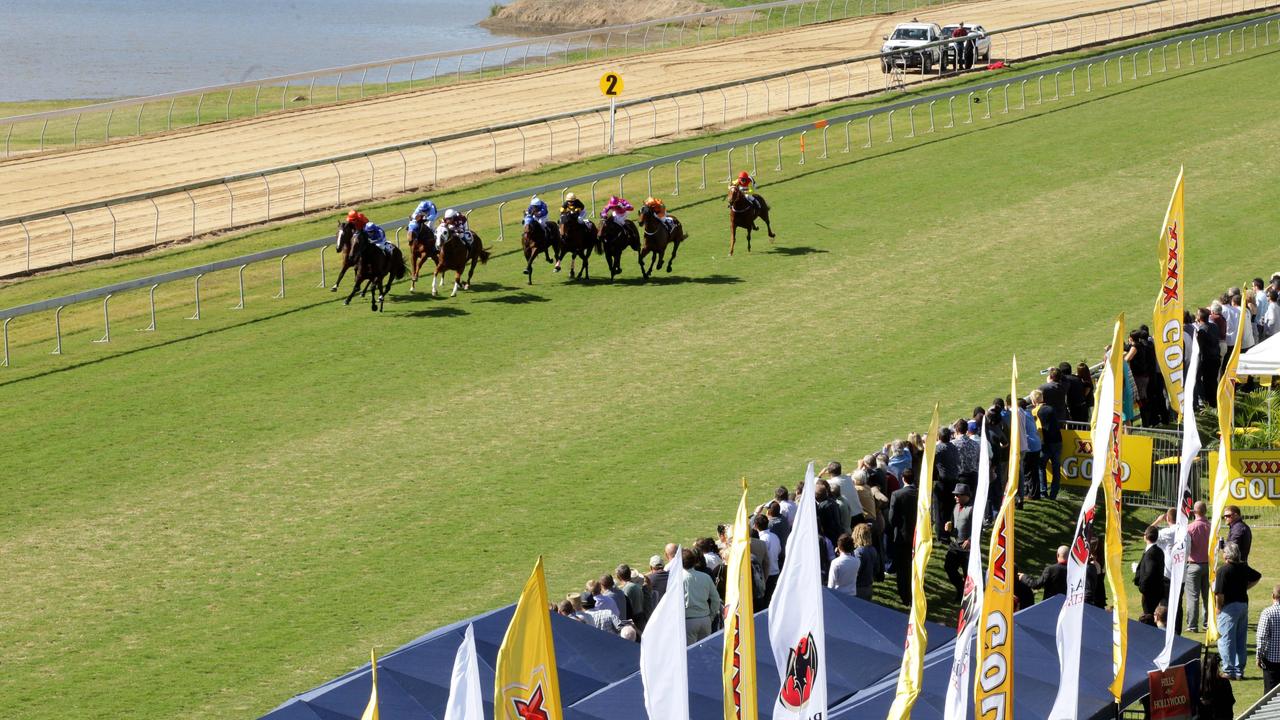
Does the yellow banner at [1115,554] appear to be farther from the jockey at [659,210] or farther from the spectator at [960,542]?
the jockey at [659,210]

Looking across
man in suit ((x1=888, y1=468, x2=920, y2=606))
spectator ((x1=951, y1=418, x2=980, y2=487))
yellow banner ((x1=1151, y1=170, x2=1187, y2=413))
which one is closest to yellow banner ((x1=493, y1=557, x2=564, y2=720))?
man in suit ((x1=888, y1=468, x2=920, y2=606))

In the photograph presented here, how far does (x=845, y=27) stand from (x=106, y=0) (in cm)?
8121

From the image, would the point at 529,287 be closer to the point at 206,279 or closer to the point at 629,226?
the point at 629,226

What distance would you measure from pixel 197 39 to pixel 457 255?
68.3m

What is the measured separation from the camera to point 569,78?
149 feet

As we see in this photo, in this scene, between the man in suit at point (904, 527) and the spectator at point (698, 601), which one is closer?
the spectator at point (698, 601)

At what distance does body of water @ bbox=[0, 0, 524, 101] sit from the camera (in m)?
67.6

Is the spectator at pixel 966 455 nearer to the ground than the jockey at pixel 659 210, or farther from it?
nearer to the ground

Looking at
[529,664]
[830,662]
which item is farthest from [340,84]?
[529,664]

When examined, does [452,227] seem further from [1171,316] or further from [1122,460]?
[1171,316]

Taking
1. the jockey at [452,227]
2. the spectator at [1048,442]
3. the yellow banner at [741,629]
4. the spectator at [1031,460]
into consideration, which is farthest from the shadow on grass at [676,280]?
the yellow banner at [741,629]

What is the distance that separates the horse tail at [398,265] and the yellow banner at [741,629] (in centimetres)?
1566

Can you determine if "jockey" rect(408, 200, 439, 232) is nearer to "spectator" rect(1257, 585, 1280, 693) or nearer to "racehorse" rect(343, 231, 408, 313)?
"racehorse" rect(343, 231, 408, 313)

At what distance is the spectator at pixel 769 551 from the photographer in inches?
538
